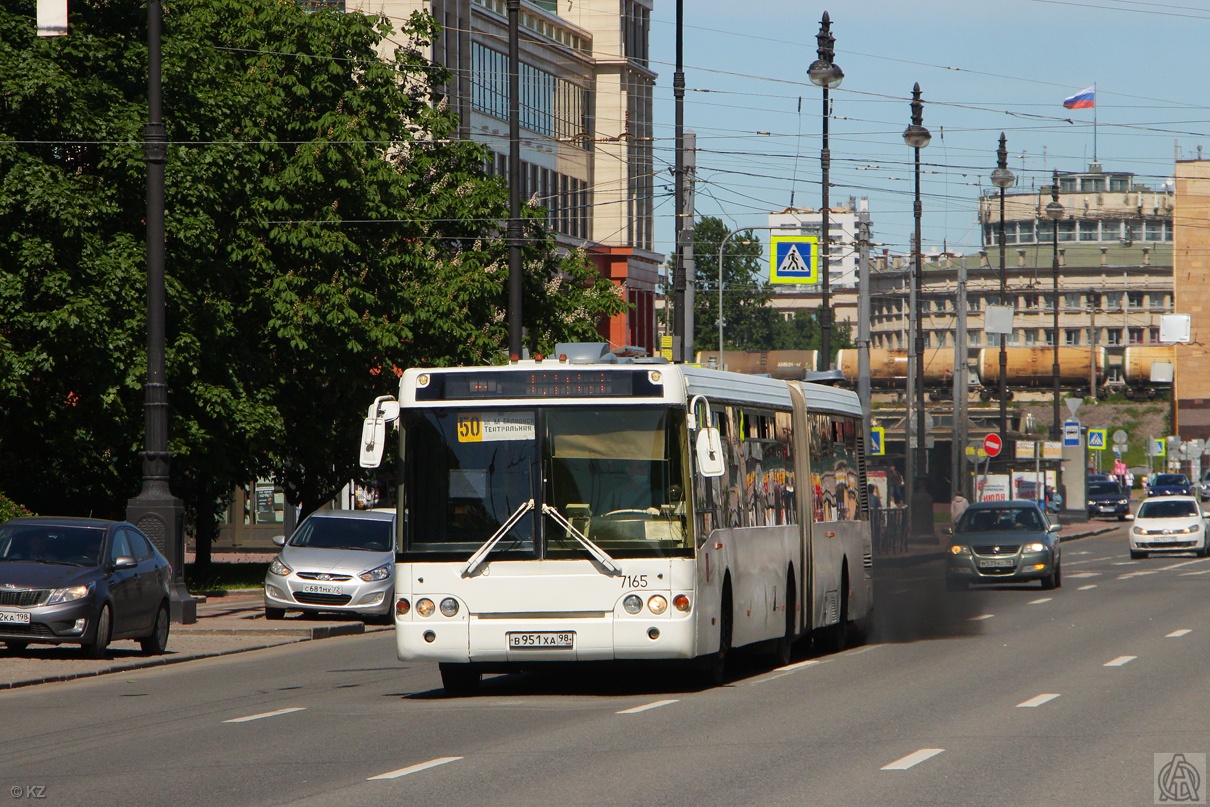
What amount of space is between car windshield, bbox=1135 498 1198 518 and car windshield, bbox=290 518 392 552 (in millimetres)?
27961

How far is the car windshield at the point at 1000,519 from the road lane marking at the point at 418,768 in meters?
25.7

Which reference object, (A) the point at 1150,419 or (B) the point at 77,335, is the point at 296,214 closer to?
(B) the point at 77,335

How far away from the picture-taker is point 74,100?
30422 mm

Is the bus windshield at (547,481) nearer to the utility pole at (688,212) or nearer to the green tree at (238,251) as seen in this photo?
the green tree at (238,251)

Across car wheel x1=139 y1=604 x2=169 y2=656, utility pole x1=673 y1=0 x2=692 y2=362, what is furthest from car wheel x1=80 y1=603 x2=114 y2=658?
utility pole x1=673 y1=0 x2=692 y2=362

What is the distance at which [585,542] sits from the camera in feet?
51.3

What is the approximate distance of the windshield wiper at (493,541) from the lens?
51.4 ft

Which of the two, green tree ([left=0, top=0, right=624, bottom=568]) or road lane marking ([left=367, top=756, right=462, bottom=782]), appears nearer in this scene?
road lane marking ([left=367, top=756, right=462, bottom=782])

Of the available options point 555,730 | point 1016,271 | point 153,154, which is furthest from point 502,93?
point 1016,271

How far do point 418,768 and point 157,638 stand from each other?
36.5ft

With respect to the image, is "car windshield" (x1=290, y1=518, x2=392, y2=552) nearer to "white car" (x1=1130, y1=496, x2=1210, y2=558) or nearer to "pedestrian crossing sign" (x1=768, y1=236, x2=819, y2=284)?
"pedestrian crossing sign" (x1=768, y1=236, x2=819, y2=284)

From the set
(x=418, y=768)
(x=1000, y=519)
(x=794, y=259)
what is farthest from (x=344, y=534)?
(x=418, y=768)

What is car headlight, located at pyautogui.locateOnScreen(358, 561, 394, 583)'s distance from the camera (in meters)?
27.6

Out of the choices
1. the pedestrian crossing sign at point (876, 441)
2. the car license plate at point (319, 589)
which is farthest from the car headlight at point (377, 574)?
the pedestrian crossing sign at point (876, 441)
